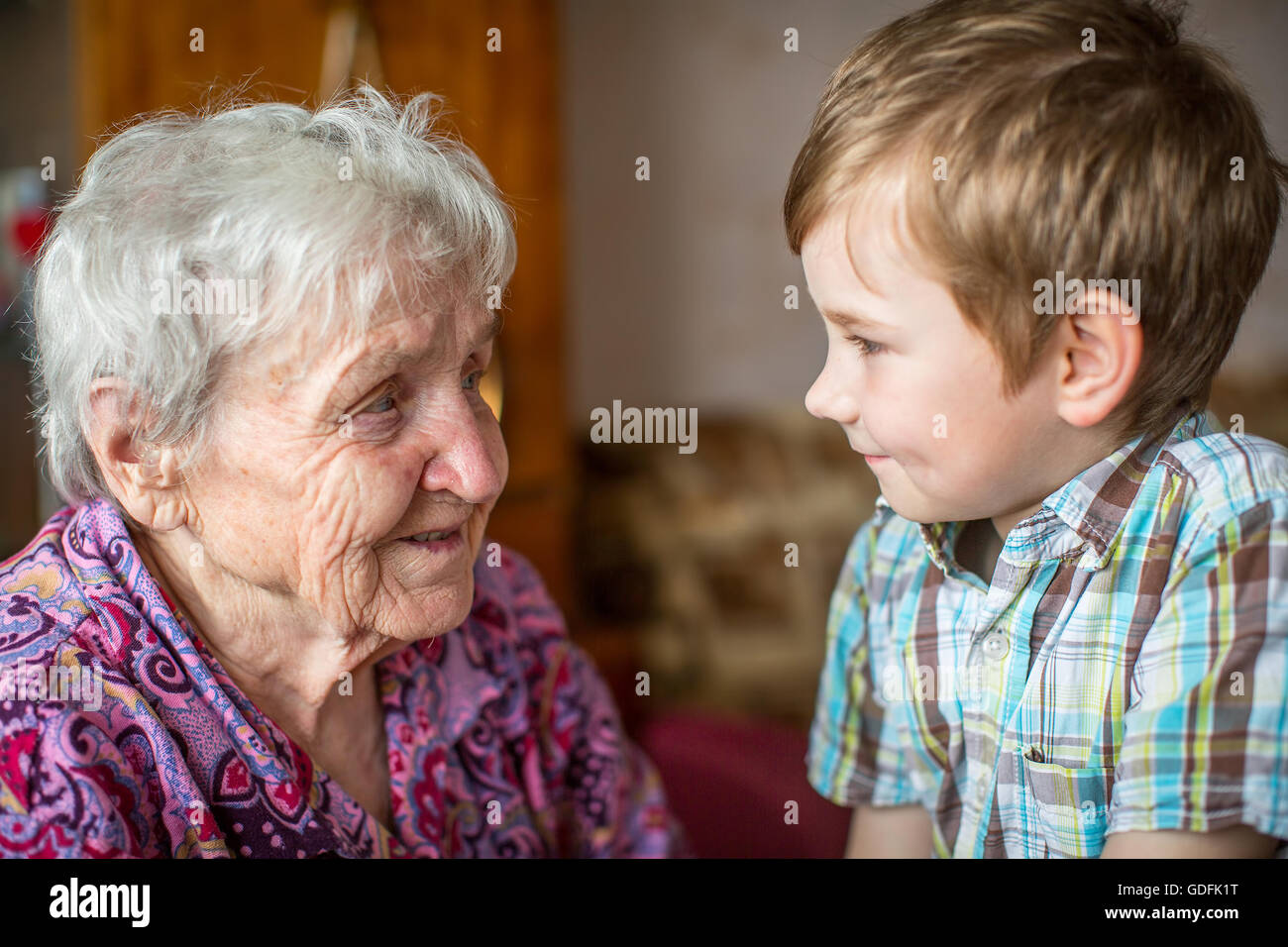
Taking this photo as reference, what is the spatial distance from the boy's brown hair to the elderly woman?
434 millimetres

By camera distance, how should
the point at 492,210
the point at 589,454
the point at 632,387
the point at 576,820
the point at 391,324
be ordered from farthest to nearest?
the point at 632,387 < the point at 589,454 < the point at 576,820 < the point at 492,210 < the point at 391,324

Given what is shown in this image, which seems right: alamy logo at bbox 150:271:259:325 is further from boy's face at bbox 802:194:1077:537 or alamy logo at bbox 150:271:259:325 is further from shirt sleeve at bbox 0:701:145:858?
boy's face at bbox 802:194:1077:537

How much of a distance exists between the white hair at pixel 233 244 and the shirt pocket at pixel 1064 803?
2.29 ft

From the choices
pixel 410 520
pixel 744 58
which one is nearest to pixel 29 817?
pixel 410 520

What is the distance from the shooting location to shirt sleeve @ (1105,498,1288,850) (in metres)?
0.87

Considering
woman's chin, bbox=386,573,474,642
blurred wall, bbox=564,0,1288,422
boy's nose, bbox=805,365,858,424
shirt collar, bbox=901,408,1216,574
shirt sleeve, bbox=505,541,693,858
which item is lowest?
shirt sleeve, bbox=505,541,693,858

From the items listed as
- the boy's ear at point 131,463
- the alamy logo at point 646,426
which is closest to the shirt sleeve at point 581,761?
the boy's ear at point 131,463

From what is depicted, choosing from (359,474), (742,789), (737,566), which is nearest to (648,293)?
(737,566)

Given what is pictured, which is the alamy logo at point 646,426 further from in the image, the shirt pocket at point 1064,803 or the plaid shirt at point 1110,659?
the shirt pocket at point 1064,803

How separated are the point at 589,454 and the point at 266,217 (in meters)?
2.08

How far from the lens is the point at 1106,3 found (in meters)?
0.92

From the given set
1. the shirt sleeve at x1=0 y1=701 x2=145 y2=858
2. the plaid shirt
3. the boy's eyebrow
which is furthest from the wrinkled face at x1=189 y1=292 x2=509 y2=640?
the plaid shirt

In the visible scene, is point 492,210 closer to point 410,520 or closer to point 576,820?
point 410,520
